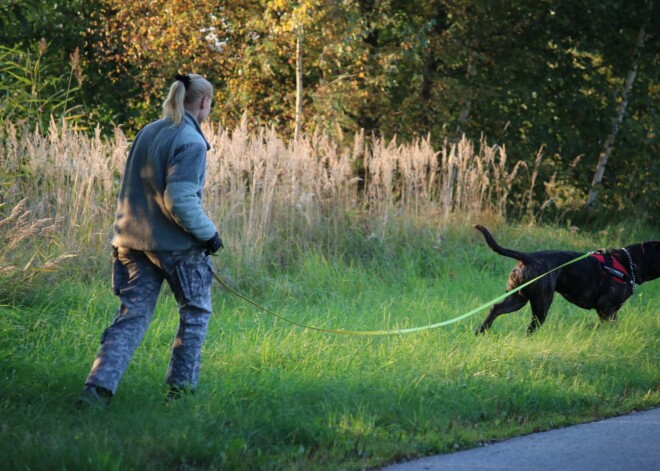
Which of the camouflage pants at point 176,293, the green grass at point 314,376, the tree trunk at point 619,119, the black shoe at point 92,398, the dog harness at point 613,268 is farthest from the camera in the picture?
the tree trunk at point 619,119

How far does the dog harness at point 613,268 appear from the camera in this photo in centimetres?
790

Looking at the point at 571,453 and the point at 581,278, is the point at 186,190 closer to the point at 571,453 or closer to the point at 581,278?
the point at 571,453

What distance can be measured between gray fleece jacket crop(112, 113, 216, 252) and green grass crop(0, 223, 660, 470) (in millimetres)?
955

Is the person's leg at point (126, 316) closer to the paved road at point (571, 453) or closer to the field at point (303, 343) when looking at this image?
the field at point (303, 343)

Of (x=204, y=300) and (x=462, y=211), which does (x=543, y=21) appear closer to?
(x=462, y=211)

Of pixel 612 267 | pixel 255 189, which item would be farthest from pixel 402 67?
pixel 612 267

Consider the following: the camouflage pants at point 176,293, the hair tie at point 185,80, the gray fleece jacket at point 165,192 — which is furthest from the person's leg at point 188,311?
the hair tie at point 185,80

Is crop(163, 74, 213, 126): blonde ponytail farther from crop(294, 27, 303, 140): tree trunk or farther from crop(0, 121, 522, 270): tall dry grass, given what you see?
crop(294, 27, 303, 140): tree trunk

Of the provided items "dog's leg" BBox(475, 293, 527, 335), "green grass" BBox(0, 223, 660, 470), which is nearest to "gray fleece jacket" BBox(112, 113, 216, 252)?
"green grass" BBox(0, 223, 660, 470)

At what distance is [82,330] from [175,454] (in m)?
2.69

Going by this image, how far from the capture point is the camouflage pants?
497cm

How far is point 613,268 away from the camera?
7934 millimetres

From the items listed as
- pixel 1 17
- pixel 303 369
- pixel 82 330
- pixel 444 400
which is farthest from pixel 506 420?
pixel 1 17

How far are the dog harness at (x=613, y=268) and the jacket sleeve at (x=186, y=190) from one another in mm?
4365
